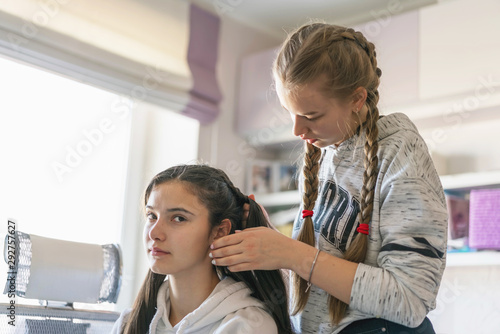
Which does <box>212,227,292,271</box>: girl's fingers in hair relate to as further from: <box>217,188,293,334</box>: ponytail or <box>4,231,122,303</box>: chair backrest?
<box>4,231,122,303</box>: chair backrest

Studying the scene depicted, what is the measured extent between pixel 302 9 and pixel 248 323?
224cm

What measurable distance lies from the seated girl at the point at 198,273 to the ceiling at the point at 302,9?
1.85m

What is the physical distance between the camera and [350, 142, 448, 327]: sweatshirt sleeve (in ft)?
3.79

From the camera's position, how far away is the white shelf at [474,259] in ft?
8.05

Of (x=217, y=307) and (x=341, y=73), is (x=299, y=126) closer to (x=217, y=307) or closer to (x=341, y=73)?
(x=341, y=73)

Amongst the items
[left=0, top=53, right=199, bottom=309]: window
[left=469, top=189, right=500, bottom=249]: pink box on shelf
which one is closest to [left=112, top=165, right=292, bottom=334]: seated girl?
[left=0, top=53, right=199, bottom=309]: window

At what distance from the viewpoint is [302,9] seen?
329cm

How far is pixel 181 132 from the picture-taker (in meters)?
3.22

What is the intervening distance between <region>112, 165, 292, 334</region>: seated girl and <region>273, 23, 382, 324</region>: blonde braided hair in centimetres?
19

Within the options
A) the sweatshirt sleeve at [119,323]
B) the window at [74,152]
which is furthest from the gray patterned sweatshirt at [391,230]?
the window at [74,152]

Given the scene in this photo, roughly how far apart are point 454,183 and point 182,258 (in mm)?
1541

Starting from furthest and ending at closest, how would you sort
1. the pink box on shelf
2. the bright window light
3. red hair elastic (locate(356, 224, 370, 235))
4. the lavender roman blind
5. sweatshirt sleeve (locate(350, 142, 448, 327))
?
the lavender roman blind → the bright window light → the pink box on shelf → red hair elastic (locate(356, 224, 370, 235)) → sweatshirt sleeve (locate(350, 142, 448, 327))

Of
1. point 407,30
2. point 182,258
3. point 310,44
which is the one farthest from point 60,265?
point 407,30

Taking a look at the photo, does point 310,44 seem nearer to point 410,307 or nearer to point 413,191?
point 413,191
